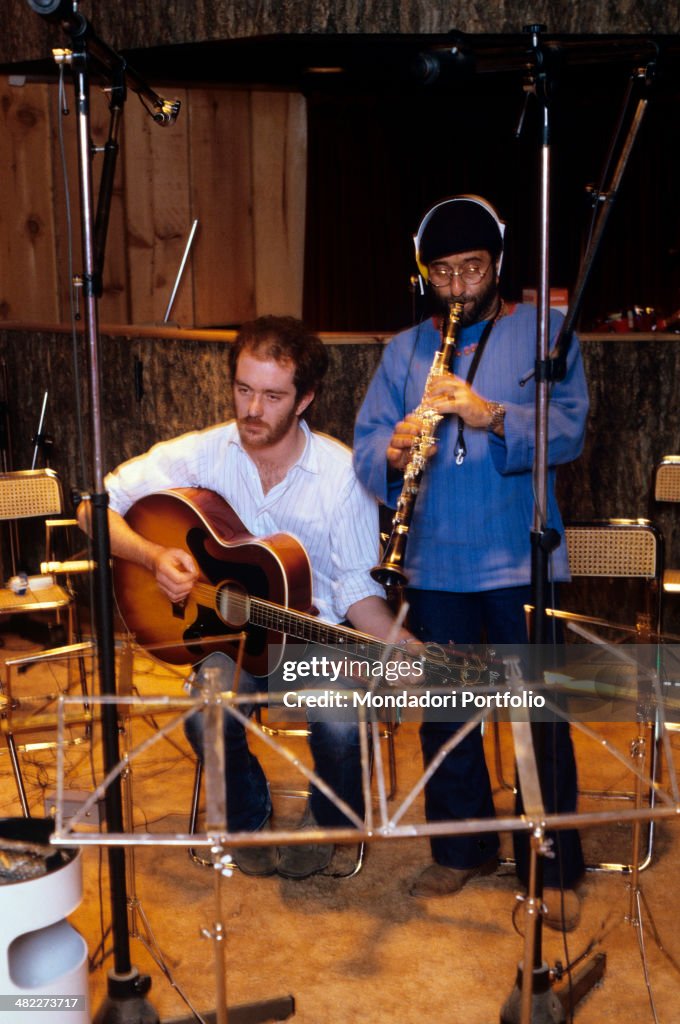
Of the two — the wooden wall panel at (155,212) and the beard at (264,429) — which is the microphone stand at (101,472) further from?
the wooden wall panel at (155,212)

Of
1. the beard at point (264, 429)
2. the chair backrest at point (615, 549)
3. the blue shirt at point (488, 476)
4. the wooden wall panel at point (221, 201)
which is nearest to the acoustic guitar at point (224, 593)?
the beard at point (264, 429)

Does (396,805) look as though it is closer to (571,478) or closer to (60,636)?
(571,478)

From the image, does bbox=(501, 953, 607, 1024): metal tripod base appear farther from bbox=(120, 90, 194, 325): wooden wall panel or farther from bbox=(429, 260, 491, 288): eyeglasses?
bbox=(120, 90, 194, 325): wooden wall panel

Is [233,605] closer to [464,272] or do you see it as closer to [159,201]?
[464,272]

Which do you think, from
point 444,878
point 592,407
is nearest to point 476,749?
point 444,878

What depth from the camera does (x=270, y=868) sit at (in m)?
2.95

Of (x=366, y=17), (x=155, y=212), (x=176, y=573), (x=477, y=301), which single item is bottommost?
(x=176, y=573)

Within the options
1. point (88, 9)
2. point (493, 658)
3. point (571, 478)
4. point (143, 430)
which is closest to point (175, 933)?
point (493, 658)

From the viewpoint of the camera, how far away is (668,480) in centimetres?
373

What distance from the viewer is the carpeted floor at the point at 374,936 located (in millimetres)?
2395

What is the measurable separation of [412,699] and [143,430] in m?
1.87

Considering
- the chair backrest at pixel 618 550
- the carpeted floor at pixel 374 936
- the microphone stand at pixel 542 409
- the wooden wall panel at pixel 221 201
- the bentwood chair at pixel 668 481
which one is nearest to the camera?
the microphone stand at pixel 542 409

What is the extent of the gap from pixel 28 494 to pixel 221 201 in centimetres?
243

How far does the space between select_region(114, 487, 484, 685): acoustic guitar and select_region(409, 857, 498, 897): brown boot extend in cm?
61
